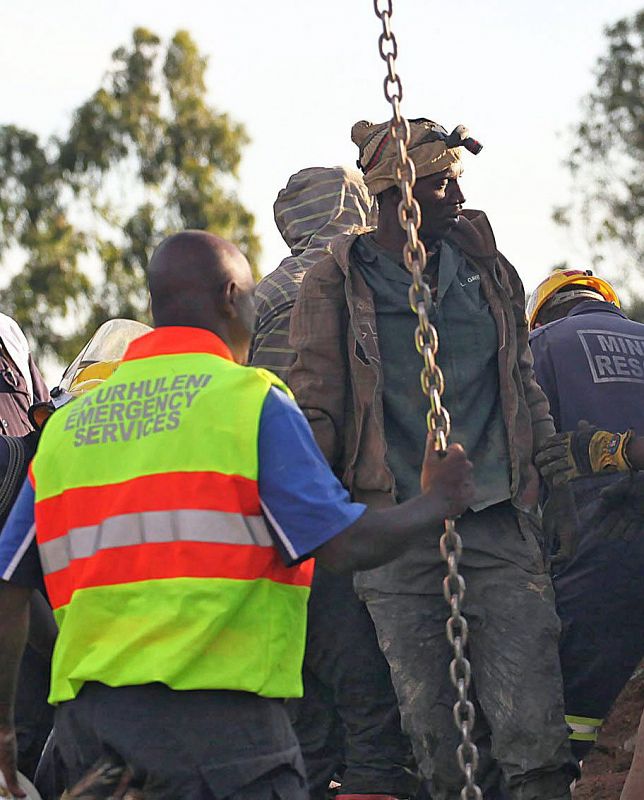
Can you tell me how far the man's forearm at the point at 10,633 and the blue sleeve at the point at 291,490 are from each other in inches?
28.3

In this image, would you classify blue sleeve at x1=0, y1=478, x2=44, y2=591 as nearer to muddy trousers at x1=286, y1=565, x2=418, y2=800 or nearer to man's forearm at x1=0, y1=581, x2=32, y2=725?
man's forearm at x1=0, y1=581, x2=32, y2=725

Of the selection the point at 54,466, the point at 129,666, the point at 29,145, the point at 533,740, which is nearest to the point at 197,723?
the point at 129,666

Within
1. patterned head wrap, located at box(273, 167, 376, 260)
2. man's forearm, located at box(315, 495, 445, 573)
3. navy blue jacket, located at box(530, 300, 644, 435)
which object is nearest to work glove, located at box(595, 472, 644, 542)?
navy blue jacket, located at box(530, 300, 644, 435)

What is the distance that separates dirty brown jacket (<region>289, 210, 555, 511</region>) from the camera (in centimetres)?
502

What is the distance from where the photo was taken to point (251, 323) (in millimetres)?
3688

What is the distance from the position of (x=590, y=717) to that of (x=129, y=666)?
308 cm

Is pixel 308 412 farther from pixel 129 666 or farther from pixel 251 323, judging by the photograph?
pixel 129 666

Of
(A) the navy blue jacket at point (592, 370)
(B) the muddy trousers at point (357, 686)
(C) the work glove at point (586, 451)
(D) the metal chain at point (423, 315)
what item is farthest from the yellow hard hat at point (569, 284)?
(D) the metal chain at point (423, 315)

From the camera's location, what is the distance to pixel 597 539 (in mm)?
5812

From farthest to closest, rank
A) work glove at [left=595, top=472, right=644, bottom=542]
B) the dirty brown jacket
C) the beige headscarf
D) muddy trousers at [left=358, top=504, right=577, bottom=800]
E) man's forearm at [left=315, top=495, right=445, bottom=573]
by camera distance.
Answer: work glove at [left=595, top=472, right=644, bottom=542] → the beige headscarf → the dirty brown jacket → muddy trousers at [left=358, top=504, right=577, bottom=800] → man's forearm at [left=315, top=495, right=445, bottom=573]

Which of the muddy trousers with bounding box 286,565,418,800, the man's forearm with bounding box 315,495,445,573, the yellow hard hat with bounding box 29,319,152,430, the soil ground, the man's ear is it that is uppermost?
the yellow hard hat with bounding box 29,319,152,430

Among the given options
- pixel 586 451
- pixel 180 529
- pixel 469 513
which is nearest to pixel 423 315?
pixel 180 529

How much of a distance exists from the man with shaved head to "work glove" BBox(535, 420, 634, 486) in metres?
1.81

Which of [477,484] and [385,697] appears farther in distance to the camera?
[385,697]
